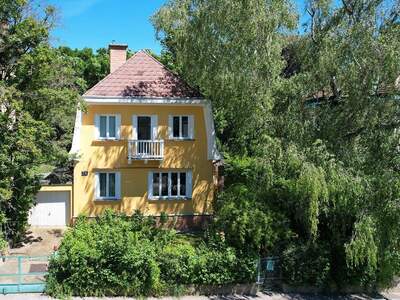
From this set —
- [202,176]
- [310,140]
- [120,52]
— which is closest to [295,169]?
[310,140]

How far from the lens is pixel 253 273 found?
16.6 meters

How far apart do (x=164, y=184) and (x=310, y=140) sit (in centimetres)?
842

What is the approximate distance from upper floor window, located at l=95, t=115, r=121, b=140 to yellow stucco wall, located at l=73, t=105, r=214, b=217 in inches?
7.8

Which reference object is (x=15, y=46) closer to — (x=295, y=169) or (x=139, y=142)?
(x=139, y=142)

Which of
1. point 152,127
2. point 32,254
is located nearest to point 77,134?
point 152,127

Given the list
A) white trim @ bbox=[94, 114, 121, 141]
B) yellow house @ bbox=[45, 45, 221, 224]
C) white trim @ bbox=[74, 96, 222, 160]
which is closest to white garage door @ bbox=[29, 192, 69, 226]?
yellow house @ bbox=[45, 45, 221, 224]

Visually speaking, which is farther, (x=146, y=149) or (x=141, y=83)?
(x=141, y=83)

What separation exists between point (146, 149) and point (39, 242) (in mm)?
6097

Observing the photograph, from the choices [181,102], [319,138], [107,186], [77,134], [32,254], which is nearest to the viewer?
[319,138]

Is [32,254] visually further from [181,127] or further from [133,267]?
[181,127]

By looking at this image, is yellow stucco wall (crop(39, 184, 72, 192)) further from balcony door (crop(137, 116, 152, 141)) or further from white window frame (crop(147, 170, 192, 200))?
balcony door (crop(137, 116, 152, 141))

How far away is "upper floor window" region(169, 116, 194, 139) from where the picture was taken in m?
23.7

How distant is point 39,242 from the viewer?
69.6 feet

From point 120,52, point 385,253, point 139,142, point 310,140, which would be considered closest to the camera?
point 385,253
